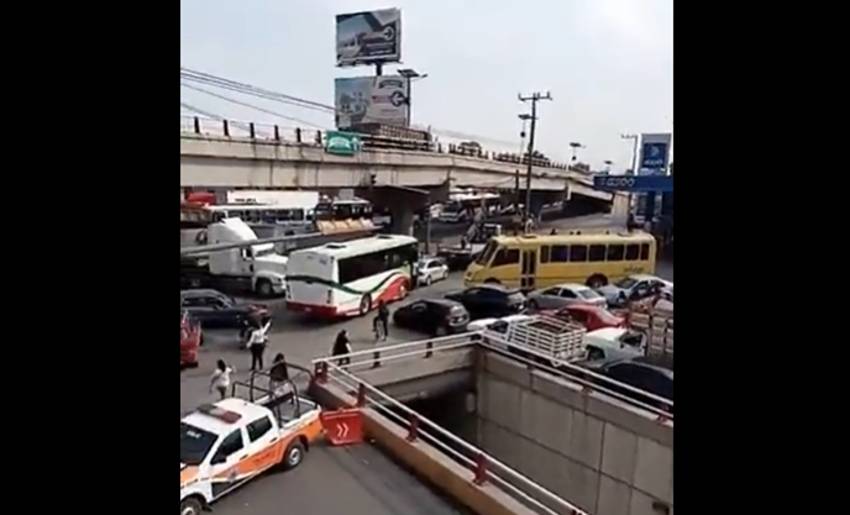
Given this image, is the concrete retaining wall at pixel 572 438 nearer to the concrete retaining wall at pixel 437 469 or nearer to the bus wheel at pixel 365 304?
the concrete retaining wall at pixel 437 469

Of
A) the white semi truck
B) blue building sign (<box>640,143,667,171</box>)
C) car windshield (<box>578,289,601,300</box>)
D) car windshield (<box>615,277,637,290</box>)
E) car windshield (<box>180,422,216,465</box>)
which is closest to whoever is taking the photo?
blue building sign (<box>640,143,667,171</box>)

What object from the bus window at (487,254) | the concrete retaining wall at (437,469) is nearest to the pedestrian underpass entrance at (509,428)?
the concrete retaining wall at (437,469)

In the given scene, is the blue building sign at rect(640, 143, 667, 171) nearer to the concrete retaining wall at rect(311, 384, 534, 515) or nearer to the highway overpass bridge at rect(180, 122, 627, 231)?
the concrete retaining wall at rect(311, 384, 534, 515)

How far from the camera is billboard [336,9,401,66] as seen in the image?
434 inches

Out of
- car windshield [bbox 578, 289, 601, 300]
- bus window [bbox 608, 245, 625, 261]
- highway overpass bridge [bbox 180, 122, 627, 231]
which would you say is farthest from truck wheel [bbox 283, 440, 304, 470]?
bus window [bbox 608, 245, 625, 261]

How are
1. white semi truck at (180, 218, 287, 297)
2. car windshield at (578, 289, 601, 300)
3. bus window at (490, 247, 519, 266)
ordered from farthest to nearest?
bus window at (490, 247, 519, 266)
white semi truck at (180, 218, 287, 297)
car windshield at (578, 289, 601, 300)

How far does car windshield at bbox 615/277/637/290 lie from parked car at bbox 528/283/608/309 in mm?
372

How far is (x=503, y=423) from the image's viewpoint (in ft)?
14.9

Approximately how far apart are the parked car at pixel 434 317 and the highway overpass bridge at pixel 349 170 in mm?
1840

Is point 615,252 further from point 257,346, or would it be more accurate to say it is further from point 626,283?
point 257,346

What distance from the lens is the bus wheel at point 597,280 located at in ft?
25.5
